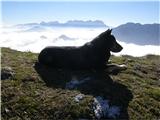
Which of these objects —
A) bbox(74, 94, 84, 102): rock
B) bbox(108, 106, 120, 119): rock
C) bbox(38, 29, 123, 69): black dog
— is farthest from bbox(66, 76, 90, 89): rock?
bbox(108, 106, 120, 119): rock

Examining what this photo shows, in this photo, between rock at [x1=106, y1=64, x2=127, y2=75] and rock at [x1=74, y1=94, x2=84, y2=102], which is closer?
rock at [x1=74, y1=94, x2=84, y2=102]

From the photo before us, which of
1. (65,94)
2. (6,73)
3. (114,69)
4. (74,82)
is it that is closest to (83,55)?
(114,69)

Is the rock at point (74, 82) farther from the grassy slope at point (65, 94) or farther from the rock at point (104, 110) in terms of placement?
the rock at point (104, 110)

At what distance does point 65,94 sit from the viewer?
13766 mm

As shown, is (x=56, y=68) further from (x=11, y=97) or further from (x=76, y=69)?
(x=11, y=97)

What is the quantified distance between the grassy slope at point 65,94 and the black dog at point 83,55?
676mm

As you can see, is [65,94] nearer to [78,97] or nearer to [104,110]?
[78,97]

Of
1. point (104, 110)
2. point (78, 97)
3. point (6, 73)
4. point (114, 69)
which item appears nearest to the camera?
point (104, 110)

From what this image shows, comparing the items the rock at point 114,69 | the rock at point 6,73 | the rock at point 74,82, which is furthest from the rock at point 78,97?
the rock at point 114,69

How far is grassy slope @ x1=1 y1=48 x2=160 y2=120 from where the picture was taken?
12.5 metres

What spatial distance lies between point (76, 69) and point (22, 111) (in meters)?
5.45

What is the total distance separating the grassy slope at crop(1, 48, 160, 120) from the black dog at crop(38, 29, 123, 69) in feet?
2.22

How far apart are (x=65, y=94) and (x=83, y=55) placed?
13.5ft

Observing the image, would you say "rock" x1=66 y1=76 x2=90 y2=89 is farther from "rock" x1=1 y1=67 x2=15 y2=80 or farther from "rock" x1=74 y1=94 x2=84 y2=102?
"rock" x1=1 y1=67 x2=15 y2=80
